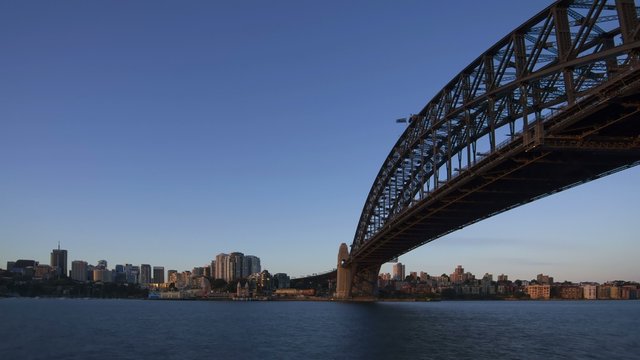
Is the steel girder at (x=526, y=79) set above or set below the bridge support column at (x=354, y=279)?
above

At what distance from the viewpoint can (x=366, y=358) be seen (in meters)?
42.2

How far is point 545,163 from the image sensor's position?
51.4 m

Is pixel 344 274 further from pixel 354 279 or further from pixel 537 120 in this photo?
pixel 537 120

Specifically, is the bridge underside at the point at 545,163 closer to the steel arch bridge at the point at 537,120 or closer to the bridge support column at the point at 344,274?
the steel arch bridge at the point at 537,120

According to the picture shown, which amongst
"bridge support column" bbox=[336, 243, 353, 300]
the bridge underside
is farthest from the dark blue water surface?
"bridge support column" bbox=[336, 243, 353, 300]

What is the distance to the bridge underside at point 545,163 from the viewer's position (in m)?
41.7

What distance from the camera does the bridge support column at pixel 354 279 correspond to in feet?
502

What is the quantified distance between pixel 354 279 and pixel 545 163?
111512 millimetres

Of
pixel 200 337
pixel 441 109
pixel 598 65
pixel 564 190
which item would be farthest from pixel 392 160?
pixel 598 65

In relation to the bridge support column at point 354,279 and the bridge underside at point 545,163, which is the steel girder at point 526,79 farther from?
the bridge support column at point 354,279

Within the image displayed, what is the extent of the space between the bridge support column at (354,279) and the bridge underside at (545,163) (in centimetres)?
6452

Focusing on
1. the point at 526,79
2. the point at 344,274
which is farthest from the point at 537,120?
the point at 344,274

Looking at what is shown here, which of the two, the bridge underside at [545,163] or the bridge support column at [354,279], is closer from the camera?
the bridge underside at [545,163]

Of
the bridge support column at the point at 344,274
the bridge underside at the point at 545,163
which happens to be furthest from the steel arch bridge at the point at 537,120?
the bridge support column at the point at 344,274
